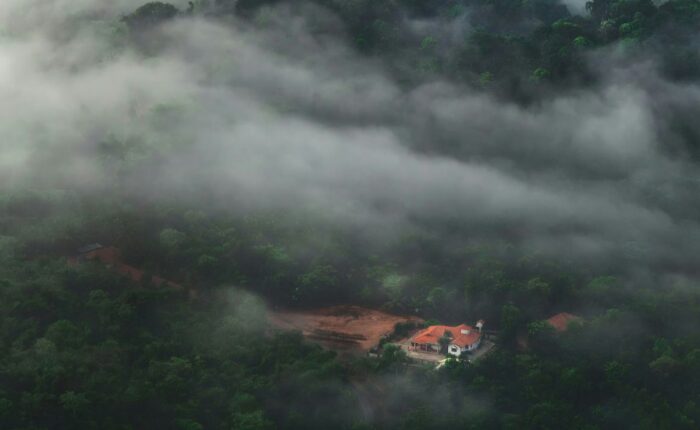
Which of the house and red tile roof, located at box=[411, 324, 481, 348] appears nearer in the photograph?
the house

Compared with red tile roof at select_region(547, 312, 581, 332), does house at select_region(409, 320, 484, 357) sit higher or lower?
lower

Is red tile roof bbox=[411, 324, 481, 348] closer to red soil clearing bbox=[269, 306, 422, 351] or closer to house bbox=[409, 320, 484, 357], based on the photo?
house bbox=[409, 320, 484, 357]

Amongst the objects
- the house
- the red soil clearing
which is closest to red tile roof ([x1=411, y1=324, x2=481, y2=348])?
the house

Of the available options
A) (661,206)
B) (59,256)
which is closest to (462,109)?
(661,206)

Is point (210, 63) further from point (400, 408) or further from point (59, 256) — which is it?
point (400, 408)

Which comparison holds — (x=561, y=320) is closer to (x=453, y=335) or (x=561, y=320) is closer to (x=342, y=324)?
(x=453, y=335)

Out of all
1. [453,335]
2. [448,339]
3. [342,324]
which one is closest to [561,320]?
[453,335]

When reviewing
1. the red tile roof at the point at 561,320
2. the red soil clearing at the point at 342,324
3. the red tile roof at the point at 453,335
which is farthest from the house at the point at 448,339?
the red tile roof at the point at 561,320

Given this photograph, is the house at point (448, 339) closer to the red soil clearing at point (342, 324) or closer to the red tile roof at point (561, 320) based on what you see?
the red soil clearing at point (342, 324)
